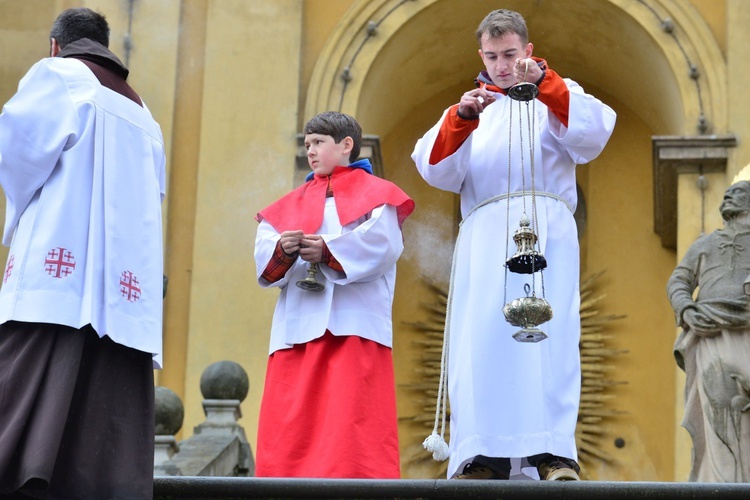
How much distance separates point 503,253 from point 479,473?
3.25 feet

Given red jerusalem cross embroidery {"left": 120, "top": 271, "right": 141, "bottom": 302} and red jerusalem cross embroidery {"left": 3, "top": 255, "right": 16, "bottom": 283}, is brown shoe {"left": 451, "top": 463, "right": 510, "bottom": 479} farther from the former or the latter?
red jerusalem cross embroidery {"left": 3, "top": 255, "right": 16, "bottom": 283}

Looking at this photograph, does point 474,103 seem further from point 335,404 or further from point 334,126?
point 335,404

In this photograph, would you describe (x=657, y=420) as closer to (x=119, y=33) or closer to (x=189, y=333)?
(x=189, y=333)

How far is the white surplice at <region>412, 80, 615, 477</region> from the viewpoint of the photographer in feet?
21.4

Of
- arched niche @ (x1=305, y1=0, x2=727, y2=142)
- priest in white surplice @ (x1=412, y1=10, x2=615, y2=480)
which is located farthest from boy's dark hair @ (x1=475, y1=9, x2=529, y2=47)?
arched niche @ (x1=305, y1=0, x2=727, y2=142)

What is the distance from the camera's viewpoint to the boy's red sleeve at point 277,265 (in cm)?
725

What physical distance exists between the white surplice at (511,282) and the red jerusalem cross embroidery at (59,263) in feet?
5.87

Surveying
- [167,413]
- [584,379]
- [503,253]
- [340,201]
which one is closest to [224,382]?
[167,413]

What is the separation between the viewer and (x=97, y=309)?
588 cm

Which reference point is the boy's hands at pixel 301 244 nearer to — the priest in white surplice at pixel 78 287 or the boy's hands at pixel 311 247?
the boy's hands at pixel 311 247

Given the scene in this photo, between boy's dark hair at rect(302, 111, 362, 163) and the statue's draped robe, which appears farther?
the statue's draped robe

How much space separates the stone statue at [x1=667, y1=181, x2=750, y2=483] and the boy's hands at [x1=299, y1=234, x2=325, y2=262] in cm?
342

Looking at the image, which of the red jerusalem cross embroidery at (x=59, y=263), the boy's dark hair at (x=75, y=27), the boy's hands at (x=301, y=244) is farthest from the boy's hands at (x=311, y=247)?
the red jerusalem cross embroidery at (x=59, y=263)

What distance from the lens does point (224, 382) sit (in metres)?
11.6
